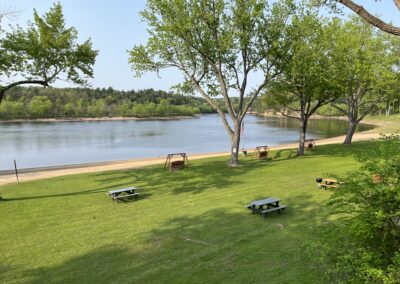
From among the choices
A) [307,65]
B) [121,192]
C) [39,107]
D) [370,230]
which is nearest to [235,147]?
[307,65]

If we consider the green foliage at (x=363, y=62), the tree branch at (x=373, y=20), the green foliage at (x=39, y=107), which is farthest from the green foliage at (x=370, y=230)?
the green foliage at (x=39, y=107)

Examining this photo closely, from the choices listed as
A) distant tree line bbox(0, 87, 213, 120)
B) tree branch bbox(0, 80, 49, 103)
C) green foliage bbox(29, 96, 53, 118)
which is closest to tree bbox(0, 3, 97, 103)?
tree branch bbox(0, 80, 49, 103)

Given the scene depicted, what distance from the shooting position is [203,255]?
735 centimetres

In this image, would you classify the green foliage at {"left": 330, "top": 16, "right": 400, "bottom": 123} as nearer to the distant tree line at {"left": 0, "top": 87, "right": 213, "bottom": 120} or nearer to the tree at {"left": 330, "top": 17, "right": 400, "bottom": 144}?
the tree at {"left": 330, "top": 17, "right": 400, "bottom": 144}

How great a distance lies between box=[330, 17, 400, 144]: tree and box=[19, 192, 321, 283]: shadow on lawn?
14.2 m

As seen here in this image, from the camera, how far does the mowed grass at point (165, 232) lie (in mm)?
6684

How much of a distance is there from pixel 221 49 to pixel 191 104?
18140 centimetres

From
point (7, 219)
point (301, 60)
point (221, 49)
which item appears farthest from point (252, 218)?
point (301, 60)

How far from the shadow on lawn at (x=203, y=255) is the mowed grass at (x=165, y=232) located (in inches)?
0.8

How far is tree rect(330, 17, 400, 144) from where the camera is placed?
21062 millimetres

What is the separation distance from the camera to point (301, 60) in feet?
62.2

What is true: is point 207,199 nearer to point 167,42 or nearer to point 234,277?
point 234,277

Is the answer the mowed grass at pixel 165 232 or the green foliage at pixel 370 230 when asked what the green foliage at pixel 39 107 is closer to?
the mowed grass at pixel 165 232

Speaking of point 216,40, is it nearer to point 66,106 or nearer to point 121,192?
point 121,192
